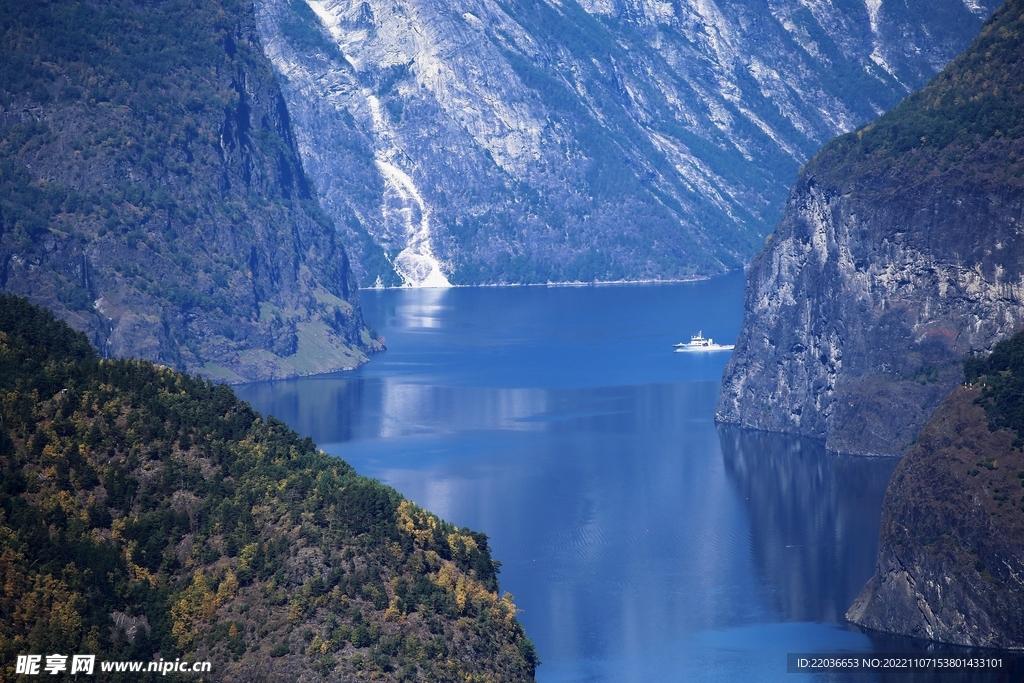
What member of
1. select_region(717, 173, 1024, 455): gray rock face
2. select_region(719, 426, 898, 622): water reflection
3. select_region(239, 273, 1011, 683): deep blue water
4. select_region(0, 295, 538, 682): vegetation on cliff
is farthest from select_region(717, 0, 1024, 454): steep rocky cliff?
select_region(0, 295, 538, 682): vegetation on cliff

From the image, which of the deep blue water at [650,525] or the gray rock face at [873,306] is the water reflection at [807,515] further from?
the gray rock face at [873,306]

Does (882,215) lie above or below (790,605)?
above

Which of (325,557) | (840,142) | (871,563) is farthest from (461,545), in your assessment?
(840,142)

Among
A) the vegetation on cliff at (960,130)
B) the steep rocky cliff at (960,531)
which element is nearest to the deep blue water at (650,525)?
the steep rocky cliff at (960,531)

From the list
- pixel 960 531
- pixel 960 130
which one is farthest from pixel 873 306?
pixel 960 531

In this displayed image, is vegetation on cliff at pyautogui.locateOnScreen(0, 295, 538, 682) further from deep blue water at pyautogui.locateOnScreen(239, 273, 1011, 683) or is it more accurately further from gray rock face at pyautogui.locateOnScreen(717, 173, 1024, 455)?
gray rock face at pyautogui.locateOnScreen(717, 173, 1024, 455)

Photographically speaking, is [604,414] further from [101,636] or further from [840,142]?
[101,636]
